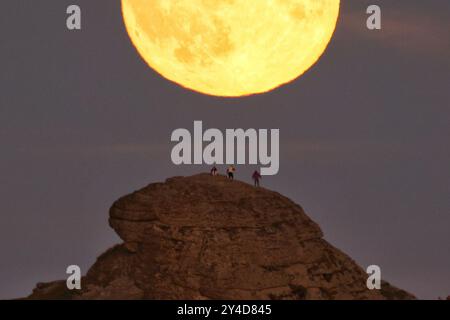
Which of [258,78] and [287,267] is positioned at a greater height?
[258,78]

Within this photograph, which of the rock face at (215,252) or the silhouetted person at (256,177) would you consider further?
the silhouetted person at (256,177)

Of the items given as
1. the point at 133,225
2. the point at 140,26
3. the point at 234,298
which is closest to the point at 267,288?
the point at 234,298

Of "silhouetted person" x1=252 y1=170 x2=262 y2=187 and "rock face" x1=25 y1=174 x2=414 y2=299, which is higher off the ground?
"silhouetted person" x1=252 y1=170 x2=262 y2=187

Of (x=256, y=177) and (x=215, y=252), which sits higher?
(x=256, y=177)

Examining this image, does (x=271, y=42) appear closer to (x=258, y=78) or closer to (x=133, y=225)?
(x=258, y=78)

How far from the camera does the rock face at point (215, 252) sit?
434 feet

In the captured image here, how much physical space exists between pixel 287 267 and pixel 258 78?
45.5 feet

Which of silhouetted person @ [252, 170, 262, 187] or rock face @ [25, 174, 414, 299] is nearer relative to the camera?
rock face @ [25, 174, 414, 299]

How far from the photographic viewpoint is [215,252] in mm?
132750

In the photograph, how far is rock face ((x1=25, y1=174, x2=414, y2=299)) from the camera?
434 ft

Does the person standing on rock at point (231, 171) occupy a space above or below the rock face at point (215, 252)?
above

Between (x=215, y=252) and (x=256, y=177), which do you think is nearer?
(x=215, y=252)

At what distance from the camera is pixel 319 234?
137 meters

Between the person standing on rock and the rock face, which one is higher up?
the person standing on rock
